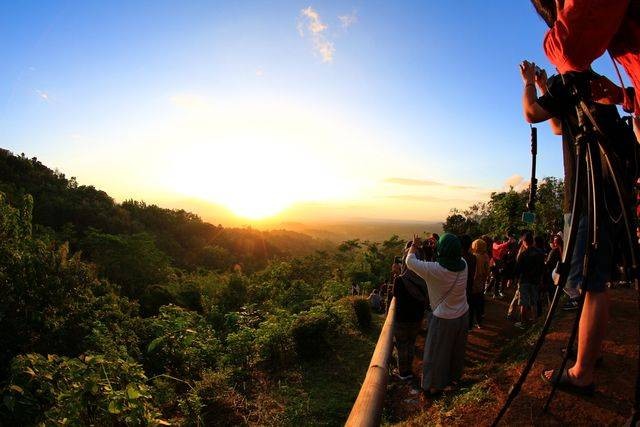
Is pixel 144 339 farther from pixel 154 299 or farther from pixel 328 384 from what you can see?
pixel 154 299

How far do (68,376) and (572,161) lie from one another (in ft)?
14.3

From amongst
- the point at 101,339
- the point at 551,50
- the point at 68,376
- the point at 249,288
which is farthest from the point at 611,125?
the point at 249,288

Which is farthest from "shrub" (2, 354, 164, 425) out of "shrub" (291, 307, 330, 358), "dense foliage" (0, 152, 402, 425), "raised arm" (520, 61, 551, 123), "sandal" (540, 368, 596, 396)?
"shrub" (291, 307, 330, 358)

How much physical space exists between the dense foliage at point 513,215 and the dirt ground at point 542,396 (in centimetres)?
1916

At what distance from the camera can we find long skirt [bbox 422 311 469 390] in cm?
414

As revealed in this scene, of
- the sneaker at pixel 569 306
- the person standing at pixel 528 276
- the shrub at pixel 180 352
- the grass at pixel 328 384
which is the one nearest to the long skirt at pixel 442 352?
the grass at pixel 328 384

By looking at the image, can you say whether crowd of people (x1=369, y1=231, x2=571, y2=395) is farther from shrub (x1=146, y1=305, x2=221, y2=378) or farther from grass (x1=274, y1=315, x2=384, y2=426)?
shrub (x1=146, y1=305, x2=221, y2=378)

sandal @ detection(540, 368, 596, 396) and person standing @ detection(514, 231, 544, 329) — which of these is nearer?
sandal @ detection(540, 368, 596, 396)

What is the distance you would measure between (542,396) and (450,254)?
5.47 feet

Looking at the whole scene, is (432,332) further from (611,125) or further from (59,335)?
(59,335)

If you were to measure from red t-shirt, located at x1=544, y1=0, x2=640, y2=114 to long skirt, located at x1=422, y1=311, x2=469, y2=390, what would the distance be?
3.08 m

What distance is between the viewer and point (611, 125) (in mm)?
1971

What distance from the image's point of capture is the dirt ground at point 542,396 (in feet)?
8.67

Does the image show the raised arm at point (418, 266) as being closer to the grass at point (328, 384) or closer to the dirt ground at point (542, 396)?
the dirt ground at point (542, 396)
